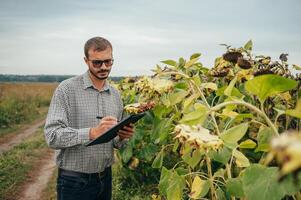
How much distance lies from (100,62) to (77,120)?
45cm

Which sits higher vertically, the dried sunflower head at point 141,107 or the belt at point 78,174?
the dried sunflower head at point 141,107

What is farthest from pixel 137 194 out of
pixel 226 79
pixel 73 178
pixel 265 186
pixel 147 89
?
pixel 265 186

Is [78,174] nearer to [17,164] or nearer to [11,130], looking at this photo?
[17,164]

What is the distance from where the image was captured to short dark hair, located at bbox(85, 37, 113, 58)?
2627 millimetres

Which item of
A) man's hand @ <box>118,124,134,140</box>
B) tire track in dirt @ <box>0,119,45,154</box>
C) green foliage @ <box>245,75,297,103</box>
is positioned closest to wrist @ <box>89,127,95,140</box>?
man's hand @ <box>118,124,134,140</box>

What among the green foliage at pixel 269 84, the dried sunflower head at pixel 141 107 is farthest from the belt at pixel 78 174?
the green foliage at pixel 269 84

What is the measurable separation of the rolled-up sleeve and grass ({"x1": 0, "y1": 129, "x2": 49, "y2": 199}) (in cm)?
329

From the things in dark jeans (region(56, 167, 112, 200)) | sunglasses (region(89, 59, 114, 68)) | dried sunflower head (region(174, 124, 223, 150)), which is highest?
sunglasses (region(89, 59, 114, 68))

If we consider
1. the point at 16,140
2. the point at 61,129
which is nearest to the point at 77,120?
the point at 61,129

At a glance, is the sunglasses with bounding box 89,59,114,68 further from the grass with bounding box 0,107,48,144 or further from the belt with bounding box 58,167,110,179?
Result: the grass with bounding box 0,107,48,144

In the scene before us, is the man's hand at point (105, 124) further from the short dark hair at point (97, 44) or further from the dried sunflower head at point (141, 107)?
the short dark hair at point (97, 44)

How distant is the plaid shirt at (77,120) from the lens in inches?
97.8

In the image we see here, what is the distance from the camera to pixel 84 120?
268 cm

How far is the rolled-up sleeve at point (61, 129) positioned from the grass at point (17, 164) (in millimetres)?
3293
